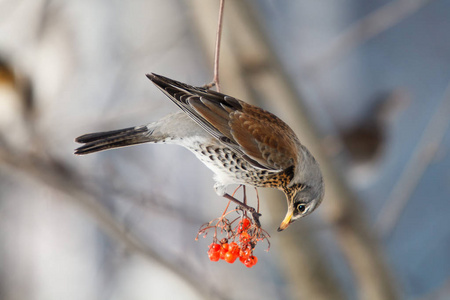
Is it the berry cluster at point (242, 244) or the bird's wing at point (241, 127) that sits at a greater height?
the bird's wing at point (241, 127)

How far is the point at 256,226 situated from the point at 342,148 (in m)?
2.59

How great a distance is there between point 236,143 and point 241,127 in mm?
82

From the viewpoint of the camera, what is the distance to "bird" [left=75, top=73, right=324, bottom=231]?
203 cm

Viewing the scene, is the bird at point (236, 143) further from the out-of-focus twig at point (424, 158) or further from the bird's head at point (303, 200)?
the out-of-focus twig at point (424, 158)

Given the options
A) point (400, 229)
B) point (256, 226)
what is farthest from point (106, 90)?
point (256, 226)

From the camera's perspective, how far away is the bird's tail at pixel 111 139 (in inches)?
79.3

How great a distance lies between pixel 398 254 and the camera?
585cm

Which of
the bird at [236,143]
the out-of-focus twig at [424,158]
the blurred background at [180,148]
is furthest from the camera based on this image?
the blurred background at [180,148]

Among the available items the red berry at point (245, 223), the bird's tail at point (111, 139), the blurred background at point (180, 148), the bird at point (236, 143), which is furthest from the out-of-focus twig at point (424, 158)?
the bird's tail at point (111, 139)

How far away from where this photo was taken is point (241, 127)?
82.0 inches

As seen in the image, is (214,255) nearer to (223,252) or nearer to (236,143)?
(223,252)

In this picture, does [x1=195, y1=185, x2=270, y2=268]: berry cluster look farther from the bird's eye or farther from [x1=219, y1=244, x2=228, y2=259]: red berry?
the bird's eye

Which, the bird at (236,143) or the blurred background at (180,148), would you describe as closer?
the bird at (236,143)

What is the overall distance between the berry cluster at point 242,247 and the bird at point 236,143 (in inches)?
5.4
